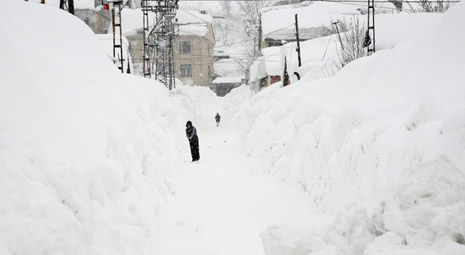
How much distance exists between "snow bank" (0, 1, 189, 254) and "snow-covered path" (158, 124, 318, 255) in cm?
44

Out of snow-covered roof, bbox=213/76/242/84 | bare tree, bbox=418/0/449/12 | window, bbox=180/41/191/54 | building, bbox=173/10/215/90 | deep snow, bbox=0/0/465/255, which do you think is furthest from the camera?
snow-covered roof, bbox=213/76/242/84

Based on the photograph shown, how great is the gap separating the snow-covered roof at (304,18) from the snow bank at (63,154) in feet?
102

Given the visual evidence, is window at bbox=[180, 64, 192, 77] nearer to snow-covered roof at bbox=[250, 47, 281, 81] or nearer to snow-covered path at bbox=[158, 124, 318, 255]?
snow-covered roof at bbox=[250, 47, 281, 81]

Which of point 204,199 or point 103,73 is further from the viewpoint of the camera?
point 103,73

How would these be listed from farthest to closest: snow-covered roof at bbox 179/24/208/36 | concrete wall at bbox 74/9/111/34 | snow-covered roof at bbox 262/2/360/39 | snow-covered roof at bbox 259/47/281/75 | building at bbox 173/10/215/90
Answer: building at bbox 173/10/215/90
snow-covered roof at bbox 179/24/208/36
concrete wall at bbox 74/9/111/34
snow-covered roof at bbox 262/2/360/39
snow-covered roof at bbox 259/47/281/75

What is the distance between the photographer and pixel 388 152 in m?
5.18

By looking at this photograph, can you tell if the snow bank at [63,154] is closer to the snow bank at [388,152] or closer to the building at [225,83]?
the snow bank at [388,152]

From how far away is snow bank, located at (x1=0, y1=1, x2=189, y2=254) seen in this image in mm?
3197

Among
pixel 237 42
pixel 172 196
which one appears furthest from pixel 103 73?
pixel 237 42

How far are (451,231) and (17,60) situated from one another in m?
5.39

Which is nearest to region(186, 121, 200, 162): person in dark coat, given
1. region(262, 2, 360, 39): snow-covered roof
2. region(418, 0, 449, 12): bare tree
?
region(418, 0, 449, 12): bare tree

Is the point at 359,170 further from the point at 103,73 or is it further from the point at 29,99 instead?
the point at 103,73

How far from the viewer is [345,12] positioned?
40562 mm

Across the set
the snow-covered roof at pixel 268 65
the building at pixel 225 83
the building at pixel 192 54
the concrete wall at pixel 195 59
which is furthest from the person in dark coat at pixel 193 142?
the building at pixel 225 83
